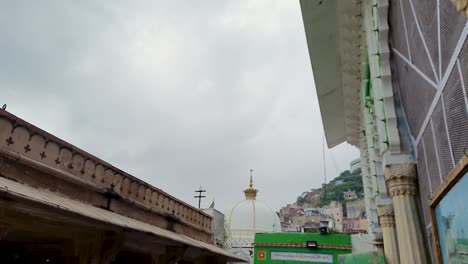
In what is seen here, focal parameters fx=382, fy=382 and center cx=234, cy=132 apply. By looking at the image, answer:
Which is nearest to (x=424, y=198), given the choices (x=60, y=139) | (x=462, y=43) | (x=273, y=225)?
(x=462, y=43)

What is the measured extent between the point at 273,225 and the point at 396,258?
26603 mm

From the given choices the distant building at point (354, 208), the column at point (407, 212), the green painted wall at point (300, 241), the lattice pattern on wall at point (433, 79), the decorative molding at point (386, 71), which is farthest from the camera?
the distant building at point (354, 208)

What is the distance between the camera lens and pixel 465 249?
3.16 m

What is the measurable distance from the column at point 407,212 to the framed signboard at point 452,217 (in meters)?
1.71

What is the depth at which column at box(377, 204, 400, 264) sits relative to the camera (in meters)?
8.02

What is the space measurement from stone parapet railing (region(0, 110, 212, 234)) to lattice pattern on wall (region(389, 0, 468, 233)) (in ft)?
16.2

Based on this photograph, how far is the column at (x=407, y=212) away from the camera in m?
5.45

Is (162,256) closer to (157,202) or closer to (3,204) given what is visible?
(157,202)

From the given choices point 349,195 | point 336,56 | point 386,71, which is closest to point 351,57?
point 336,56

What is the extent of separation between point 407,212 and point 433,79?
2.44 metres

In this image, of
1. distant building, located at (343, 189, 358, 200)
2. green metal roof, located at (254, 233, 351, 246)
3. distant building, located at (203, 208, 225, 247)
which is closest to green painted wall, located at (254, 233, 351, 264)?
green metal roof, located at (254, 233, 351, 246)

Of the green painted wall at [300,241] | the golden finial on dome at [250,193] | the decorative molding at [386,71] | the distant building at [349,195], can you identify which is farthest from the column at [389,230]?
the distant building at [349,195]

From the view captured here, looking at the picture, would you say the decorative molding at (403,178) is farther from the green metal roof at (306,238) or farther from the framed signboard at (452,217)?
the green metal roof at (306,238)

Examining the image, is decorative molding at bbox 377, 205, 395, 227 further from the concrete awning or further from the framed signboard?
the framed signboard
